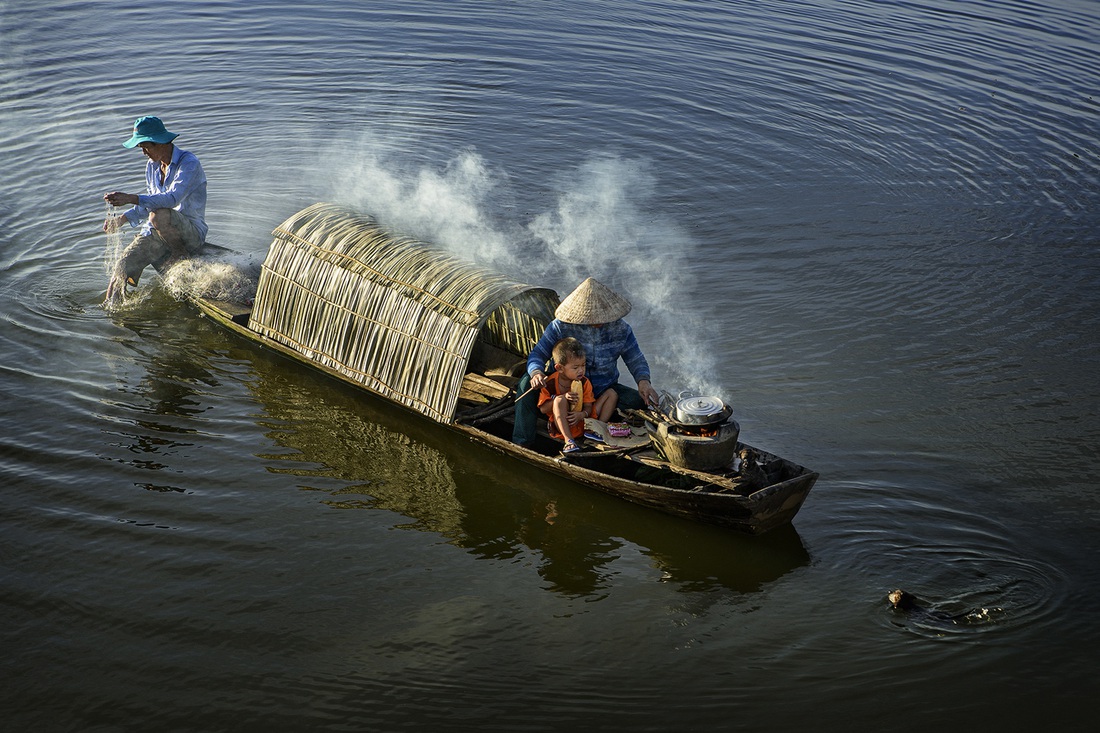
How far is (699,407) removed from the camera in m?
6.82

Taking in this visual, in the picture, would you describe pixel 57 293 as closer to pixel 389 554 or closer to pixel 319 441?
pixel 319 441

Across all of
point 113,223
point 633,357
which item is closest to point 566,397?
point 633,357

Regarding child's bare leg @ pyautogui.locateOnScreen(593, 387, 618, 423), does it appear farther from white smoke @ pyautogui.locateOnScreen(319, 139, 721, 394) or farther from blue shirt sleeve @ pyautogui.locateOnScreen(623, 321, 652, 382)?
white smoke @ pyautogui.locateOnScreen(319, 139, 721, 394)

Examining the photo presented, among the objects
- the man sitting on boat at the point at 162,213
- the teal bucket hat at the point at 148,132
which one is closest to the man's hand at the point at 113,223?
the man sitting on boat at the point at 162,213

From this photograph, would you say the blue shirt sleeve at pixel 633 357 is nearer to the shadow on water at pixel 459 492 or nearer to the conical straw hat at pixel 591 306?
the conical straw hat at pixel 591 306

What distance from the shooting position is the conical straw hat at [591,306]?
7.40m

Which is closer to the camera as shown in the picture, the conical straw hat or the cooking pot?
the cooking pot

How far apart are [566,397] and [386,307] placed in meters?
1.91

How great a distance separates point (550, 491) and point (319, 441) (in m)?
1.98

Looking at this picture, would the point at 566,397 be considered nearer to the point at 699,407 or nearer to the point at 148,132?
the point at 699,407

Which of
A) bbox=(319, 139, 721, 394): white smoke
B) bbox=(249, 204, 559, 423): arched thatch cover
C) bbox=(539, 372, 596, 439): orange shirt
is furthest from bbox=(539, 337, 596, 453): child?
bbox=(319, 139, 721, 394): white smoke

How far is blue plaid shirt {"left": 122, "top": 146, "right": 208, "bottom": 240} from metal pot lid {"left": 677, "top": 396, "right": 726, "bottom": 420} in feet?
17.8

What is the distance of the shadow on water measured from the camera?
22.4 feet

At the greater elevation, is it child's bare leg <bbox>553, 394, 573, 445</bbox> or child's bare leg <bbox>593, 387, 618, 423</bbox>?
child's bare leg <bbox>593, 387, 618, 423</bbox>
